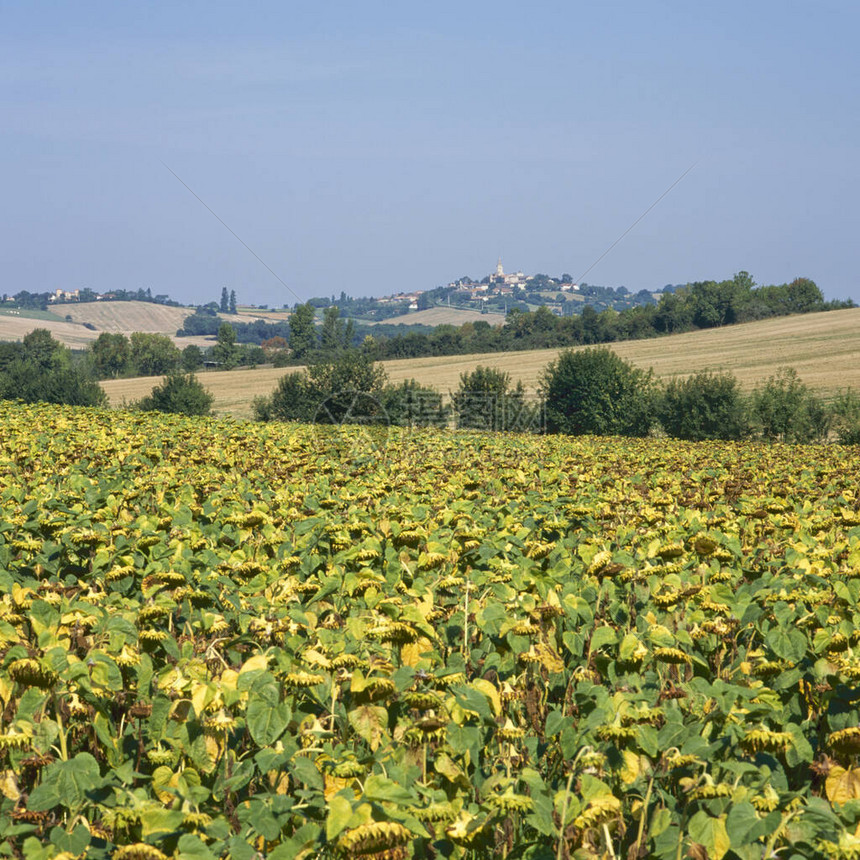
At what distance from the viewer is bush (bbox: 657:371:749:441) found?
39375mm

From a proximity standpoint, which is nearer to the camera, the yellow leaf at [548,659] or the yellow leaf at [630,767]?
the yellow leaf at [630,767]

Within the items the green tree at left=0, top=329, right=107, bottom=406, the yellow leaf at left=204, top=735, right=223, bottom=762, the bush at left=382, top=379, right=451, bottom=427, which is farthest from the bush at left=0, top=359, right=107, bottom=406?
the yellow leaf at left=204, top=735, right=223, bottom=762

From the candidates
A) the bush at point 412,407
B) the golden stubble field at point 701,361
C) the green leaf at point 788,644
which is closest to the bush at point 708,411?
the bush at point 412,407

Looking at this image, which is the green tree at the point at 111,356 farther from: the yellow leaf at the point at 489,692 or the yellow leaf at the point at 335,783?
the yellow leaf at the point at 335,783

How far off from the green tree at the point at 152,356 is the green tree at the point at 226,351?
15.6ft

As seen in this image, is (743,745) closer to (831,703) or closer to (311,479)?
(831,703)

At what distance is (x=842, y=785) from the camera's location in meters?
2.69

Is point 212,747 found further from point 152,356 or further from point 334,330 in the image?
point 152,356

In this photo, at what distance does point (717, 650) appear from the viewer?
4.07 meters

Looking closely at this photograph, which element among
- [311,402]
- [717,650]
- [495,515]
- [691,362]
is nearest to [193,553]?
[495,515]

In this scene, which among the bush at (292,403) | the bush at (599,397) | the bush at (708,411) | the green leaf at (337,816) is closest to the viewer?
the green leaf at (337,816)

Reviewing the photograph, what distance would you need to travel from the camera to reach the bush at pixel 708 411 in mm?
39375

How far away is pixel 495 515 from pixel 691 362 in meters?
68.2

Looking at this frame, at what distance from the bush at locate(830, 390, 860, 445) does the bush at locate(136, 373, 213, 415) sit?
87.7ft
